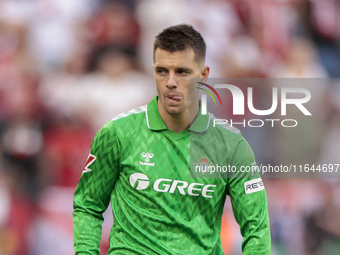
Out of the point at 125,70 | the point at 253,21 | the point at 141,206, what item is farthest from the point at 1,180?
the point at 253,21

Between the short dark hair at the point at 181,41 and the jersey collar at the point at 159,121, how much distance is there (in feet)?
1.09

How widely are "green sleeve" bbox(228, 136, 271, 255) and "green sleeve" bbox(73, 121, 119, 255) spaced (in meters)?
0.66

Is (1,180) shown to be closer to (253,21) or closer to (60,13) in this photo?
(60,13)

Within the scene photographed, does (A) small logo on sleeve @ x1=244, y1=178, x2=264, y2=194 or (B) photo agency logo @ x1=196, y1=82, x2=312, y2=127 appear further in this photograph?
(B) photo agency logo @ x1=196, y1=82, x2=312, y2=127

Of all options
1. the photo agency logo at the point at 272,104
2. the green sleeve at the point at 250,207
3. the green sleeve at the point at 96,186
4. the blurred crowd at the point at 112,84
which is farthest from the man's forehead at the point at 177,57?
the blurred crowd at the point at 112,84

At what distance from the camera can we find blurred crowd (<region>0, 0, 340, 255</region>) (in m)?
4.54

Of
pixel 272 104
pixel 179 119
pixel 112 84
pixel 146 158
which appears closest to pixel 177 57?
Answer: pixel 179 119

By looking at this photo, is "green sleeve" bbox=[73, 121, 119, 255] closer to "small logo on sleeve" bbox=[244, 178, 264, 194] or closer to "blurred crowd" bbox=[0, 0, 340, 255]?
"small logo on sleeve" bbox=[244, 178, 264, 194]

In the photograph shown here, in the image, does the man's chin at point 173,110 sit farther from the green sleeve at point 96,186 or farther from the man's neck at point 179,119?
the green sleeve at point 96,186

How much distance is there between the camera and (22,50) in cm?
491

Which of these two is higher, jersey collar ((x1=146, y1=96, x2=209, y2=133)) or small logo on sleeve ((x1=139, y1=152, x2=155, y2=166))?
jersey collar ((x1=146, y1=96, x2=209, y2=133))

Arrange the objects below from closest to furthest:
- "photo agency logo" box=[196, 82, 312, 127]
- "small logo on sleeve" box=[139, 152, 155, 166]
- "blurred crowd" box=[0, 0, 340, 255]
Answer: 1. "small logo on sleeve" box=[139, 152, 155, 166]
2. "photo agency logo" box=[196, 82, 312, 127]
3. "blurred crowd" box=[0, 0, 340, 255]

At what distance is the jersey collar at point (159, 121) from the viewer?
8.07 feet

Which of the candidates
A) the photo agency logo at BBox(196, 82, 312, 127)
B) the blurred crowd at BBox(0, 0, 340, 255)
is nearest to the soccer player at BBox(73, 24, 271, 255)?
the photo agency logo at BBox(196, 82, 312, 127)
